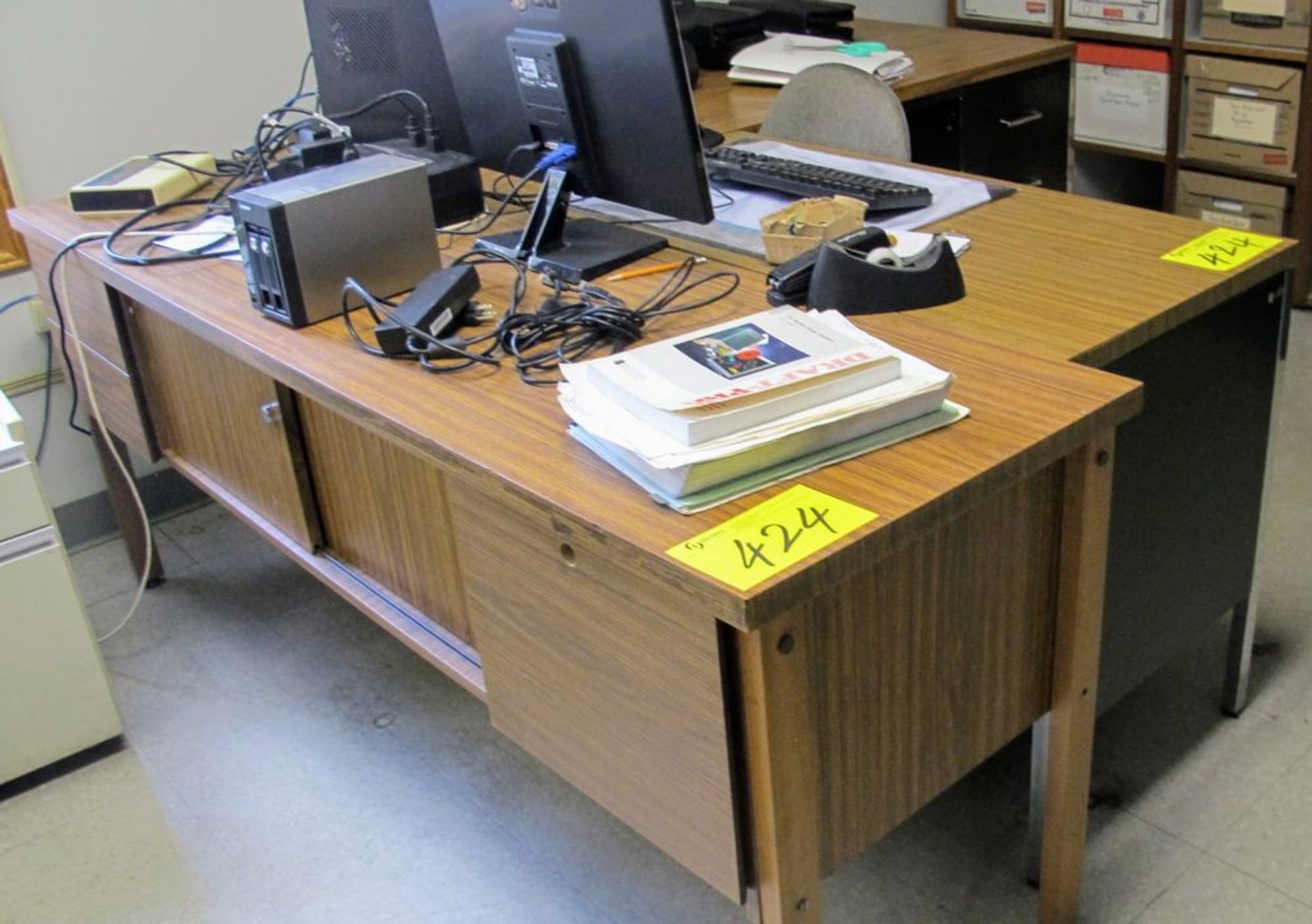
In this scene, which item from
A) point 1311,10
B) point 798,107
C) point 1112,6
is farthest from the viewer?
point 1112,6

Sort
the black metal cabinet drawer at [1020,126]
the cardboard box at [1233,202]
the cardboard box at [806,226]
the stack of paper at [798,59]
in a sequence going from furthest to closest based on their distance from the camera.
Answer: the cardboard box at [1233,202] < the black metal cabinet drawer at [1020,126] < the stack of paper at [798,59] < the cardboard box at [806,226]

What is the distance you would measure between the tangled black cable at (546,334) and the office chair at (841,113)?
2.50 ft

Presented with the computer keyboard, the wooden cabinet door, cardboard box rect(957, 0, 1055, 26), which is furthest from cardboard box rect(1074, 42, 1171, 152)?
the wooden cabinet door

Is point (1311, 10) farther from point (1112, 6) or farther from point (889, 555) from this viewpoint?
point (889, 555)

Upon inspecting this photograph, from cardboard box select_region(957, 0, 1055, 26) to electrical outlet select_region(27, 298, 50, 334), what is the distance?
2.73m

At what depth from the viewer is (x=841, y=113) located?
2.30m

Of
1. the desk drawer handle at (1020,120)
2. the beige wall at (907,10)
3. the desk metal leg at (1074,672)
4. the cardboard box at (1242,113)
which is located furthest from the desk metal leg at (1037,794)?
the beige wall at (907,10)

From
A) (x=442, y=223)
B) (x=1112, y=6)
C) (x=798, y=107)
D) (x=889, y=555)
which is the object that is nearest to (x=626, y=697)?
(x=889, y=555)

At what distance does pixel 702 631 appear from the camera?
3.52 feet

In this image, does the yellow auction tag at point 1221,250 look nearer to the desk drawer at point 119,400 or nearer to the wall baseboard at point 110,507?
the desk drawer at point 119,400

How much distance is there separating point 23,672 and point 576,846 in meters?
0.89

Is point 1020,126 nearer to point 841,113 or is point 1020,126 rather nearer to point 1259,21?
point 841,113

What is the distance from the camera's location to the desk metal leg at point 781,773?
1.06 metres

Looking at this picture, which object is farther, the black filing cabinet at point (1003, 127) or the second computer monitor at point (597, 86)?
the black filing cabinet at point (1003, 127)
